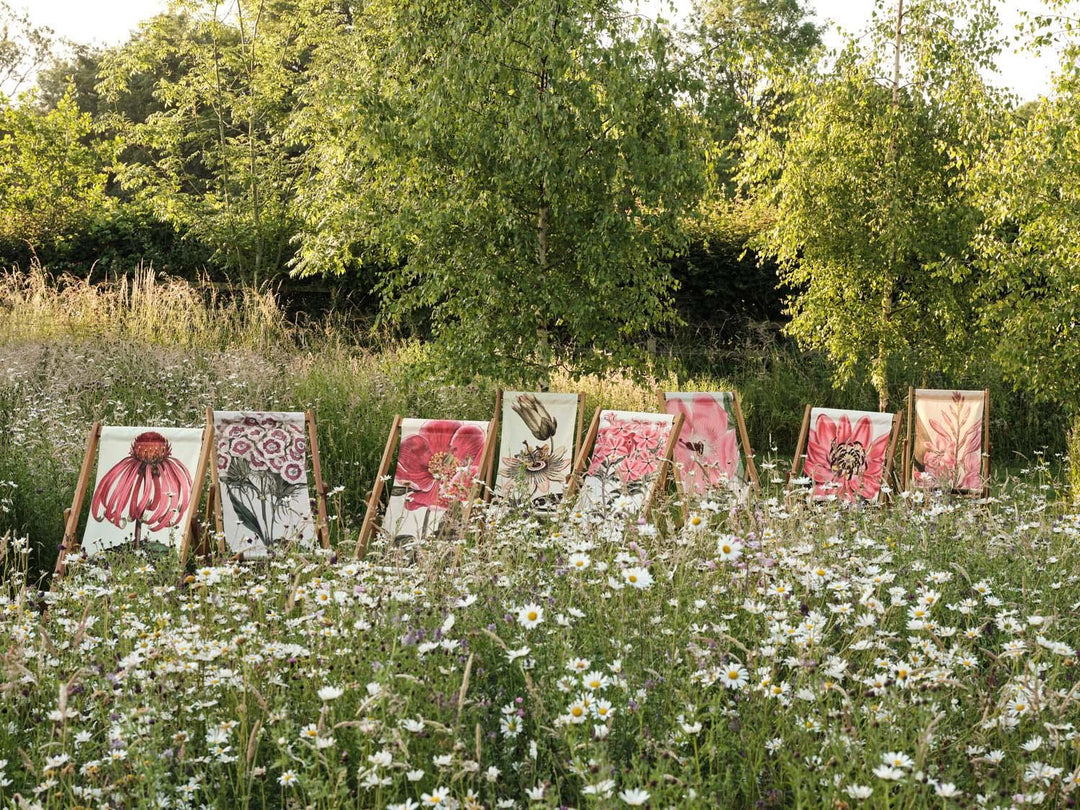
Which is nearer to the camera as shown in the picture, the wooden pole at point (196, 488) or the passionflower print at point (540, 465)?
the wooden pole at point (196, 488)

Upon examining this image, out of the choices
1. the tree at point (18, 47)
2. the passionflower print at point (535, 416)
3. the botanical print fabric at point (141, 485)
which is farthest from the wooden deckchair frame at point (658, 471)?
the tree at point (18, 47)

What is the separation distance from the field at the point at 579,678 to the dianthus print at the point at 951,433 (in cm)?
291

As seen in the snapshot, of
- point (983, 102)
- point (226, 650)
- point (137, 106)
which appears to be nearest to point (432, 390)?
point (983, 102)

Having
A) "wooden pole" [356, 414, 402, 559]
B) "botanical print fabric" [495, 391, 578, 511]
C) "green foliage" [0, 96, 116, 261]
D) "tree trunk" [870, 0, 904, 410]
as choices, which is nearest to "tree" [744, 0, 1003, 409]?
"tree trunk" [870, 0, 904, 410]

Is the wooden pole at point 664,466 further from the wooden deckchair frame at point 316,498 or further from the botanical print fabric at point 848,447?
the wooden deckchair frame at point 316,498

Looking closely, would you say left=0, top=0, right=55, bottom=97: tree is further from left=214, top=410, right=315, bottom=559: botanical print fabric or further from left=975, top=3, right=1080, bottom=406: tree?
left=975, top=3, right=1080, bottom=406: tree

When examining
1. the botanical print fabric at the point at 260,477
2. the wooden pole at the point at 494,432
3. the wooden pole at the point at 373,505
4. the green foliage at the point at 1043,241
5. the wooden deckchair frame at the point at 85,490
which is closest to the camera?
the wooden deckchair frame at the point at 85,490

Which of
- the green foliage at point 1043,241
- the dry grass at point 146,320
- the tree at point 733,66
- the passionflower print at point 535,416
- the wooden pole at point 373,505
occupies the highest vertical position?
the tree at point 733,66

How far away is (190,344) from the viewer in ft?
32.2

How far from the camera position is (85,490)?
5.35 m

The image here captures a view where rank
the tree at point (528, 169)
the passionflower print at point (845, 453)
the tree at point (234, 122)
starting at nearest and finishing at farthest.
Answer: the tree at point (528, 169), the passionflower print at point (845, 453), the tree at point (234, 122)

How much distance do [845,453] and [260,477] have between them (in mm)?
3705

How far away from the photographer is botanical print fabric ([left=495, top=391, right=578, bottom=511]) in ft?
21.0

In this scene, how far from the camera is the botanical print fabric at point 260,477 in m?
5.48
